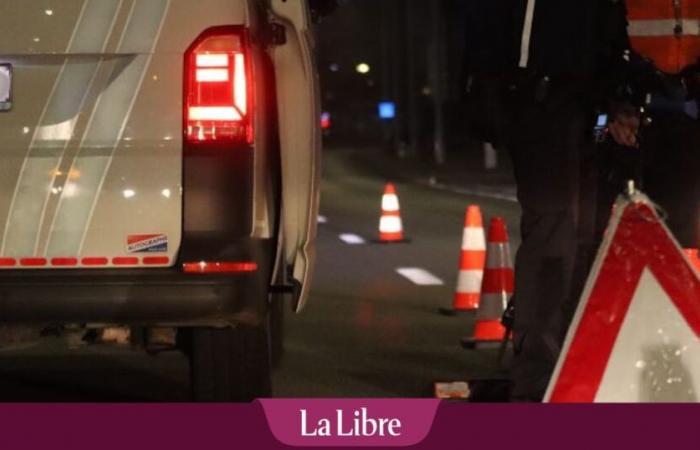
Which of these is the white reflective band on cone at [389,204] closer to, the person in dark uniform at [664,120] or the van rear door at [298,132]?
the person in dark uniform at [664,120]

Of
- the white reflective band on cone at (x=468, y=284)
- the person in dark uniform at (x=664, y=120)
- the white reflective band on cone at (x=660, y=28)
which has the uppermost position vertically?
the white reflective band on cone at (x=660, y=28)

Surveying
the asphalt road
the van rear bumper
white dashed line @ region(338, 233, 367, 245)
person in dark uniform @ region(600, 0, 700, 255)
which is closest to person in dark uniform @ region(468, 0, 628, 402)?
person in dark uniform @ region(600, 0, 700, 255)

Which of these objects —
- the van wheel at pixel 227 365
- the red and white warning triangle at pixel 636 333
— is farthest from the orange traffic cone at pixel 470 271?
the red and white warning triangle at pixel 636 333

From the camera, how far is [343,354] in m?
10.2

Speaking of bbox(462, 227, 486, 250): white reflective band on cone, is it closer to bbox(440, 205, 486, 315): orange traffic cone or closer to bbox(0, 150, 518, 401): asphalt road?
bbox(440, 205, 486, 315): orange traffic cone

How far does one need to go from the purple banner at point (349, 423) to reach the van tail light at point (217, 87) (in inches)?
58.2

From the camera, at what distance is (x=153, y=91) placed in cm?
637

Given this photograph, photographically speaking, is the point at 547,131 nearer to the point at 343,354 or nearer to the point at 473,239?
the point at 343,354

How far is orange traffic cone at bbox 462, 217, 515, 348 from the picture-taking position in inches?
416

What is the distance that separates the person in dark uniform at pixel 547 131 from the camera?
646 centimetres

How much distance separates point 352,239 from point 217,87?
14796 mm

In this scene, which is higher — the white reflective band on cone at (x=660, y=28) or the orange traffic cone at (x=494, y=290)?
the white reflective band on cone at (x=660, y=28)

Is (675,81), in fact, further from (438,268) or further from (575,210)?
(438,268)

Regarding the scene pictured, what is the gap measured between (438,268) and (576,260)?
377 inches
